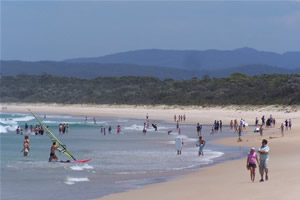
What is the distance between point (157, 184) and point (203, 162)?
5507mm

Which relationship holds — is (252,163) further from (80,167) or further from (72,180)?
(80,167)

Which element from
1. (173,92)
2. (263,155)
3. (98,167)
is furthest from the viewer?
(173,92)

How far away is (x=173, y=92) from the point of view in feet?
285

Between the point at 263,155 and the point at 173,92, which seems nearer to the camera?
the point at 263,155

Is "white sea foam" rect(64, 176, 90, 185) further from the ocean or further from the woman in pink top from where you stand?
the woman in pink top

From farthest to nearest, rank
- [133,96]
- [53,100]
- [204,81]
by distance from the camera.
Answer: [53,100], [204,81], [133,96]

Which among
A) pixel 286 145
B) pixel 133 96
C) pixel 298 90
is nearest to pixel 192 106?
pixel 298 90

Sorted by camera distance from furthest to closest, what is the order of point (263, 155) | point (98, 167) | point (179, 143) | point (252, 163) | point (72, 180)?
point (179, 143)
point (98, 167)
point (72, 180)
point (252, 163)
point (263, 155)

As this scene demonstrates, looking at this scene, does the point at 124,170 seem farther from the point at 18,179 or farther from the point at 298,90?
the point at 298,90

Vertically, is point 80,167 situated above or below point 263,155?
below

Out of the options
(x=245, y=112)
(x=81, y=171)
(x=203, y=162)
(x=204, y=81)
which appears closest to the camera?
(x=81, y=171)

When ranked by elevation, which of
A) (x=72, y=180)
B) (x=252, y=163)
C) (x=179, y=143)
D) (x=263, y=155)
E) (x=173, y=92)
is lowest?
(x=72, y=180)

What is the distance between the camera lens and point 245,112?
55656 mm

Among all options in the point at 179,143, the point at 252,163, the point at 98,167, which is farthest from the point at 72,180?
the point at 179,143
